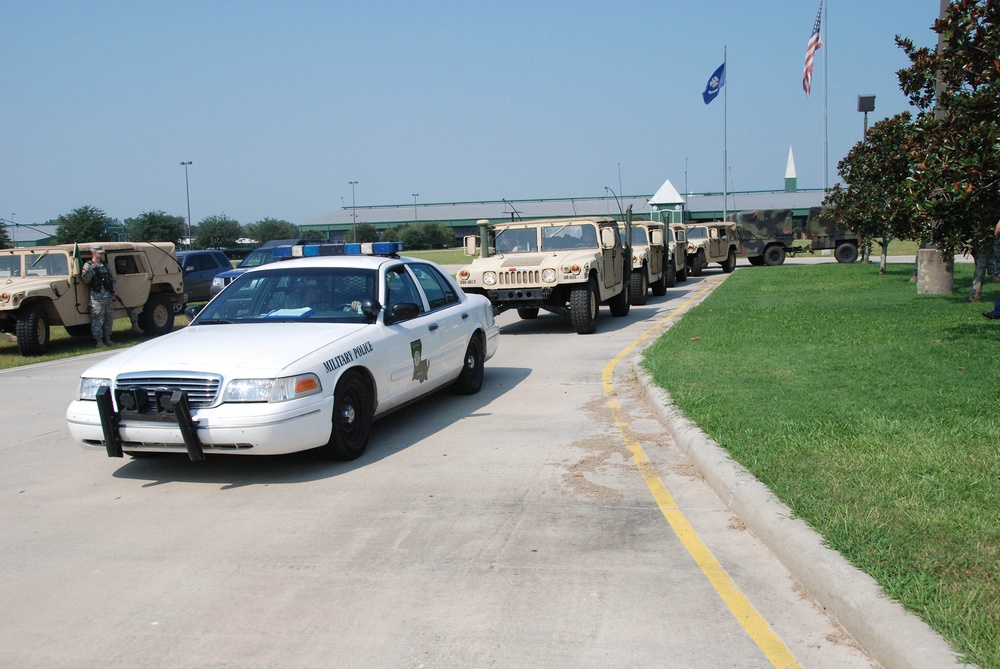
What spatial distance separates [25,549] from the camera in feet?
16.6

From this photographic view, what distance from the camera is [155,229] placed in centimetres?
5122

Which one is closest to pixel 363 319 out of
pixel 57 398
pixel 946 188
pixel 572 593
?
pixel 572 593

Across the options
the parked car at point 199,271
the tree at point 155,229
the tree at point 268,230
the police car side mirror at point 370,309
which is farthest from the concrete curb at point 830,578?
the tree at point 268,230

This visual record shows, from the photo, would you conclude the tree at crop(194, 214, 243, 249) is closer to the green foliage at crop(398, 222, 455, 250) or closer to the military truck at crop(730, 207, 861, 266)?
the green foliage at crop(398, 222, 455, 250)

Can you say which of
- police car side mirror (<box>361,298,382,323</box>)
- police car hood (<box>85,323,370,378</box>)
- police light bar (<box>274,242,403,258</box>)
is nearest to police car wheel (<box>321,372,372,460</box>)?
police car hood (<box>85,323,370,378</box>)

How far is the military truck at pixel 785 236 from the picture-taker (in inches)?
1336

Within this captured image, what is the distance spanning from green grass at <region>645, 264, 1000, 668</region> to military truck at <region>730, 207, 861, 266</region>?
21033 millimetres

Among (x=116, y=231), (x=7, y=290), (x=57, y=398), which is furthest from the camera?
(x=116, y=231)

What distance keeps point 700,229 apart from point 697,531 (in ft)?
87.8

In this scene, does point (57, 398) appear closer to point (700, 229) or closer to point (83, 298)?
point (83, 298)

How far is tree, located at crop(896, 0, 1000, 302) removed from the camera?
9.08 metres

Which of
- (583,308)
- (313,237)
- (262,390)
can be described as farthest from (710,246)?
(262,390)

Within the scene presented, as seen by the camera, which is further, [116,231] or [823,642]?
[116,231]

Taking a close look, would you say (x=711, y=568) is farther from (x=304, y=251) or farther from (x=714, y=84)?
(x=714, y=84)
